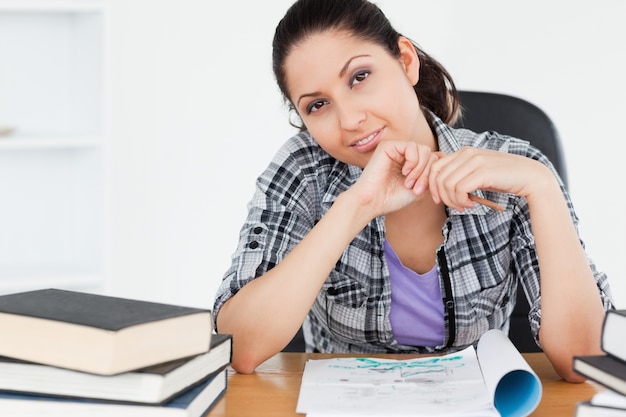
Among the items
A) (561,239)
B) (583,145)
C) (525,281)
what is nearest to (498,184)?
(561,239)

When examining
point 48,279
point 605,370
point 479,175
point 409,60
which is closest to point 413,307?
point 479,175

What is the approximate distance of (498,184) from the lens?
1.28 m

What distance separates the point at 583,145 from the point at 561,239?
2.01m

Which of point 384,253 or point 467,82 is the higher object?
point 467,82

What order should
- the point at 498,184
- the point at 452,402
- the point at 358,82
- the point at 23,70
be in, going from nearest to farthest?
the point at 452,402, the point at 498,184, the point at 358,82, the point at 23,70

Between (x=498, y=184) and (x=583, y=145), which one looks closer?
(x=498, y=184)

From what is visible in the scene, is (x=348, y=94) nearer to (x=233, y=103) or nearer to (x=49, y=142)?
(x=49, y=142)

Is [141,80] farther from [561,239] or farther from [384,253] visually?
[561,239]

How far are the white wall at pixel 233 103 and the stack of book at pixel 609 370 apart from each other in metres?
2.29

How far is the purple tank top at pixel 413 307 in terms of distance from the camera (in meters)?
1.53

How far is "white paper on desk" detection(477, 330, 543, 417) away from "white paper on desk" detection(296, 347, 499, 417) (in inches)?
0.8

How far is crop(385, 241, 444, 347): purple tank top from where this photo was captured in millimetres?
1531

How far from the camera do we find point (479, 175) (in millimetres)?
1268

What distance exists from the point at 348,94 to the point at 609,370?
69cm
